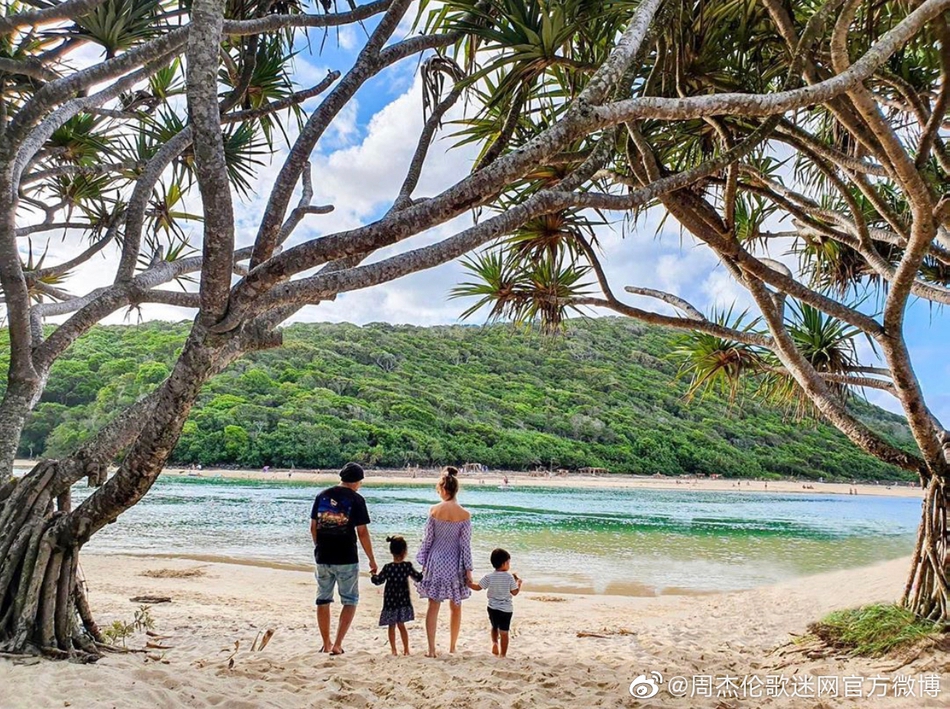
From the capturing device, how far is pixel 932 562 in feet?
12.0

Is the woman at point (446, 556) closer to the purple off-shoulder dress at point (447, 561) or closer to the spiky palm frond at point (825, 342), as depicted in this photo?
the purple off-shoulder dress at point (447, 561)

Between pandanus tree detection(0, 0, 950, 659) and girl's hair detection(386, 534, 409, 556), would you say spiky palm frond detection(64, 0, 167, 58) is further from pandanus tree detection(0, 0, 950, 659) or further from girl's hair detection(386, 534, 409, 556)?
girl's hair detection(386, 534, 409, 556)

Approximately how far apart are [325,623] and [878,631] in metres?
3.30

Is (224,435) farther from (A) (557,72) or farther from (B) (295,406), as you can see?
(A) (557,72)

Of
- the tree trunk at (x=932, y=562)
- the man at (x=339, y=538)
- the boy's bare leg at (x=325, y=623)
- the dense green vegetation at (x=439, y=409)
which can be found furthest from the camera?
the dense green vegetation at (x=439, y=409)

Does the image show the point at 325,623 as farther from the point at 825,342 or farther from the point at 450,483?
the point at 825,342

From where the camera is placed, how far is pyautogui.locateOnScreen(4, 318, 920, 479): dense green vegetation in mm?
38375

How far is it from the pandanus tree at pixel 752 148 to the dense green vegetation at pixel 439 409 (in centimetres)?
2808

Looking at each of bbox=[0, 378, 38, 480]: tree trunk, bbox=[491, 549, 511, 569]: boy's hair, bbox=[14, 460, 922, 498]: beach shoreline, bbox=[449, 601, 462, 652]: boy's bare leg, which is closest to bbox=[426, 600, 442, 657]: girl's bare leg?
bbox=[449, 601, 462, 652]: boy's bare leg

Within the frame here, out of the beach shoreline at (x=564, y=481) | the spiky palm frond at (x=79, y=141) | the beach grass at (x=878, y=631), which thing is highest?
the spiky palm frond at (x=79, y=141)

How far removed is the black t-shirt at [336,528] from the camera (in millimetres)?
3699

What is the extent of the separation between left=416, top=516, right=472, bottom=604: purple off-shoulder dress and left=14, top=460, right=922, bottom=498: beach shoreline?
29961 millimetres

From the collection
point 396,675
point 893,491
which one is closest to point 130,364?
point 396,675

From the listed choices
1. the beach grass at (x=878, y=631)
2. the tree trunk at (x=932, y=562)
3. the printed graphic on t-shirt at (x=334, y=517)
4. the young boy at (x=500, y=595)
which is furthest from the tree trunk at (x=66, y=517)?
the tree trunk at (x=932, y=562)
